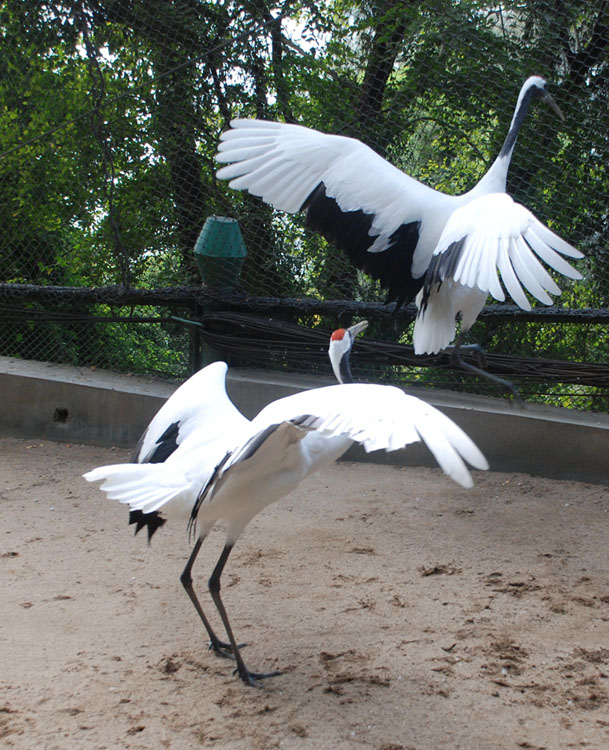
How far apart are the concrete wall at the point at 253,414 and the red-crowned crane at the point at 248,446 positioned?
1.87 metres

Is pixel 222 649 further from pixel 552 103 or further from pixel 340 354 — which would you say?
pixel 552 103

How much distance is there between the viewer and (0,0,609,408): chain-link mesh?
4.98m

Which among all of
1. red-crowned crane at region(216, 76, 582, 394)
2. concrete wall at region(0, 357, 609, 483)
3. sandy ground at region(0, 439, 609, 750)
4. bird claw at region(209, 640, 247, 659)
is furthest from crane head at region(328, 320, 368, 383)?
concrete wall at region(0, 357, 609, 483)

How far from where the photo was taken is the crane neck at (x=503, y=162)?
4.32m

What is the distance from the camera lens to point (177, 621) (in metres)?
3.16

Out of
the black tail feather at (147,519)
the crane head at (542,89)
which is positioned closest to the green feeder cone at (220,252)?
the crane head at (542,89)

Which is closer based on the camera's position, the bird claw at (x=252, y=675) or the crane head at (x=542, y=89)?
the bird claw at (x=252, y=675)

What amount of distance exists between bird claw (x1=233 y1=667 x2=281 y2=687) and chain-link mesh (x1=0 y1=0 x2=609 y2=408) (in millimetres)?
2956

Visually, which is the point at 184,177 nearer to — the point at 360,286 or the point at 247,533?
the point at 360,286

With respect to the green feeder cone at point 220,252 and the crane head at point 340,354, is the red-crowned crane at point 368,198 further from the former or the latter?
the green feeder cone at point 220,252

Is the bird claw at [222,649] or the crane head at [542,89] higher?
the crane head at [542,89]

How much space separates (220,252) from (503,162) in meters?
2.05

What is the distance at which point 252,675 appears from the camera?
275cm

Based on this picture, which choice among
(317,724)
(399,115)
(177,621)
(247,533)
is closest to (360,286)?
(399,115)
